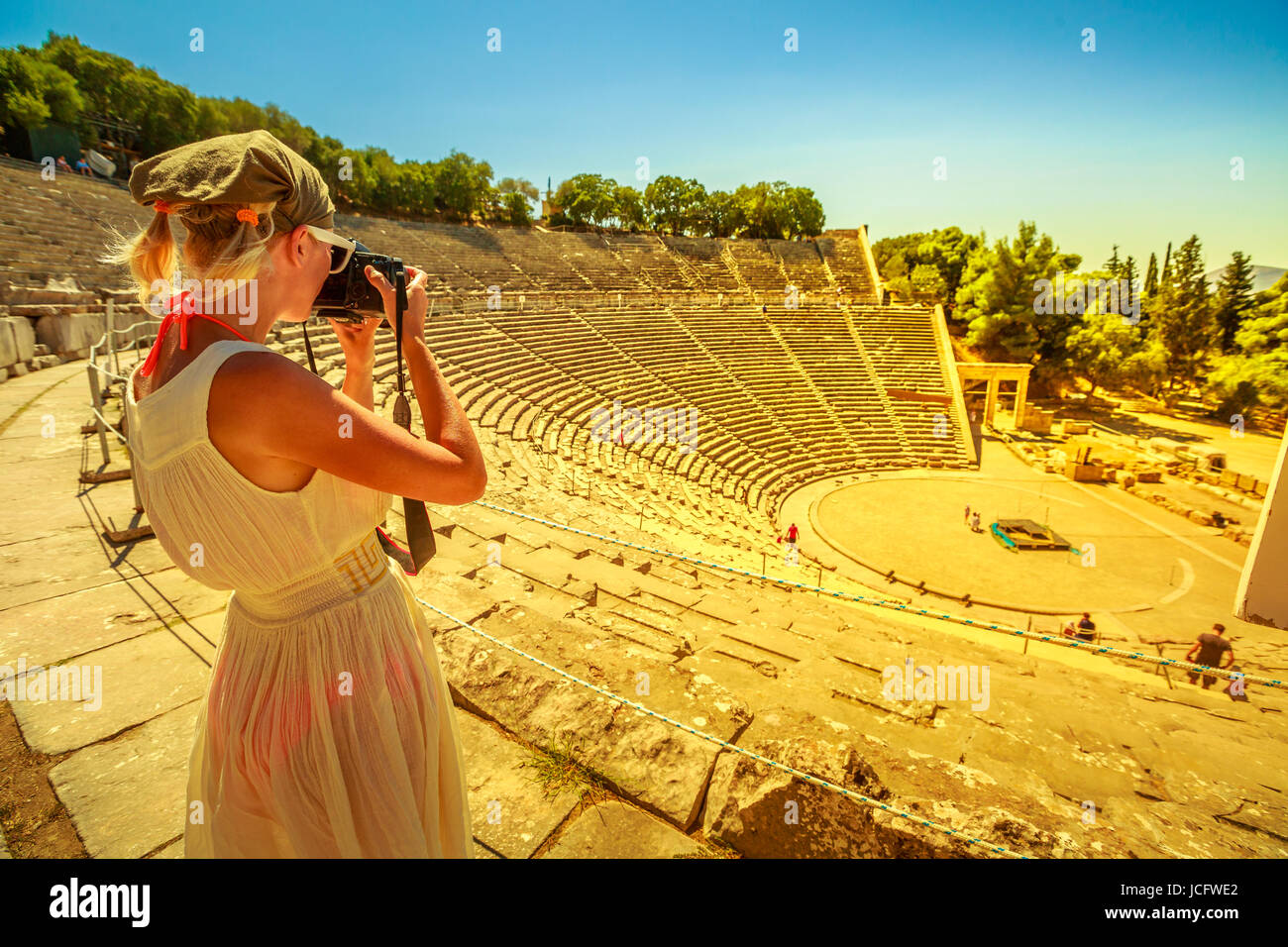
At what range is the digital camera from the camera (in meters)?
1.28

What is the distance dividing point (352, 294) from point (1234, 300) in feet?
160

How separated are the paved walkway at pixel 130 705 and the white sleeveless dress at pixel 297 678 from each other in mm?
780

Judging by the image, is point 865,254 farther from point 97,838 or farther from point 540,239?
point 97,838

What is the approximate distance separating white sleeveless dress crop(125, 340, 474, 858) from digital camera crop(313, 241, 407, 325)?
1.24 feet

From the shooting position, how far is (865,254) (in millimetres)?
41656

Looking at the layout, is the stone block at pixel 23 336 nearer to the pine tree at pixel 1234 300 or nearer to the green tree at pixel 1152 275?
the pine tree at pixel 1234 300

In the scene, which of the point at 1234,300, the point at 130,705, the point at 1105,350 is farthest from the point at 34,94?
the point at 1234,300

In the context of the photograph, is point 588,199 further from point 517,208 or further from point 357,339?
point 357,339

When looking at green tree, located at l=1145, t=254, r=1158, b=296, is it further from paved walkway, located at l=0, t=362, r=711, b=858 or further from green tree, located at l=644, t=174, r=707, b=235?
paved walkway, located at l=0, t=362, r=711, b=858

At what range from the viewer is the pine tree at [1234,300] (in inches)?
1331

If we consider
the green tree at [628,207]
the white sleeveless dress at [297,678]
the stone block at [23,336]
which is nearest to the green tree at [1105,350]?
the green tree at [628,207]

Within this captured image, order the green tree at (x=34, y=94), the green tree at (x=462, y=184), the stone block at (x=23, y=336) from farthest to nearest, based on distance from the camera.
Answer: the green tree at (x=462, y=184) < the green tree at (x=34, y=94) < the stone block at (x=23, y=336)

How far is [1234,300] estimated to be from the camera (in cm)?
3409
